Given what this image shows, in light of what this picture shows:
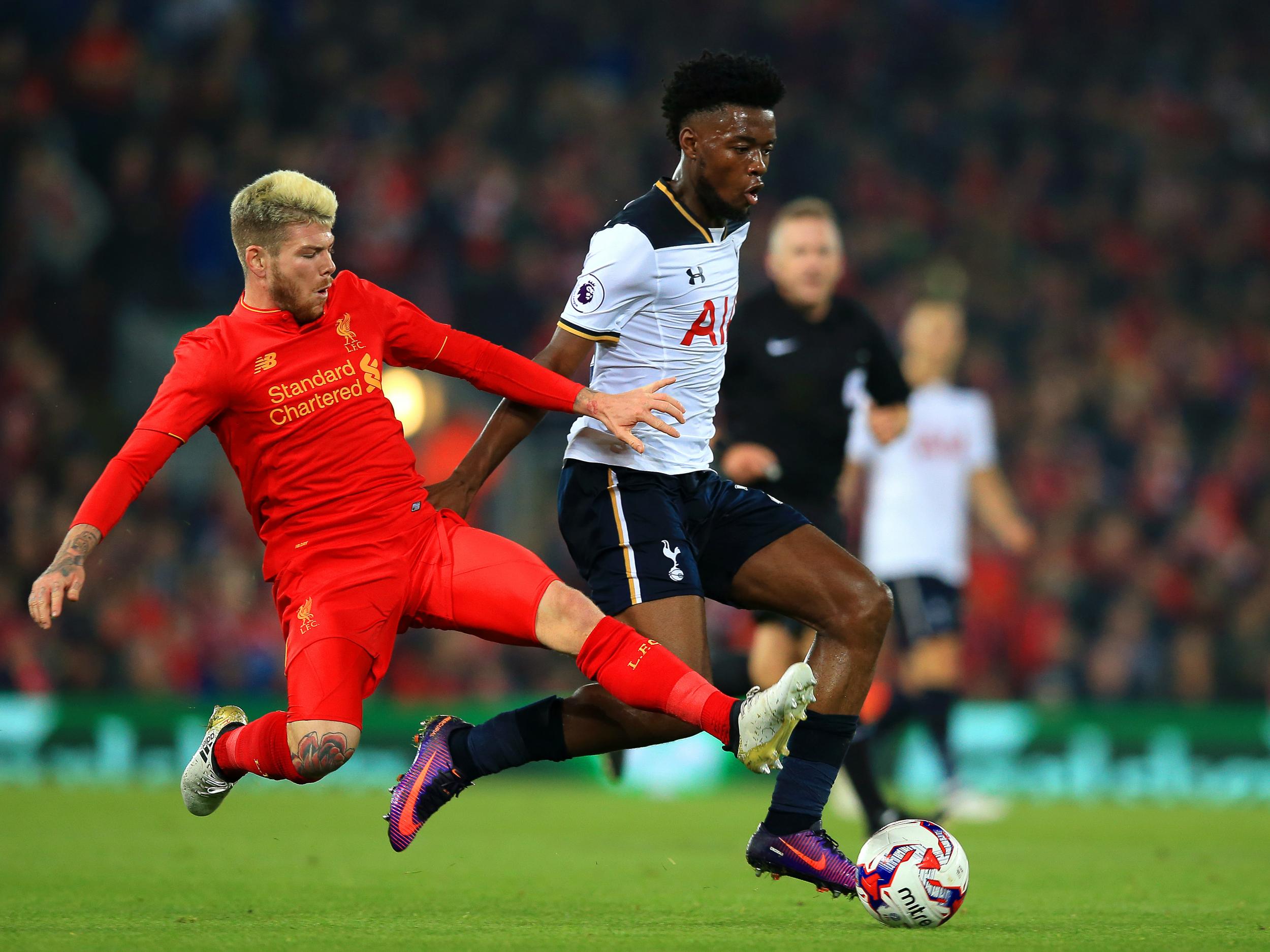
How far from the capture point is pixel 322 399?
4859mm

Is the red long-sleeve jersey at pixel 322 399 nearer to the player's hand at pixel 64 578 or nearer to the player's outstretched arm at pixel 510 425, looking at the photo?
the player's outstretched arm at pixel 510 425

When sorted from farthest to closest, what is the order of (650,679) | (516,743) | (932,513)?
(932,513) → (516,743) → (650,679)

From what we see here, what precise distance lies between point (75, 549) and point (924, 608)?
17.1 ft

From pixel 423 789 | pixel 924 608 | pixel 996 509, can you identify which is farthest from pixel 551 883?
pixel 996 509

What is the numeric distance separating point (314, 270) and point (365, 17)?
1198cm

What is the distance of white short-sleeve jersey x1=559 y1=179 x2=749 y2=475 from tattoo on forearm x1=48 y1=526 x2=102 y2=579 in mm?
1533

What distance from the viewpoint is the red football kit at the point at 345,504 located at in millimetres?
4781

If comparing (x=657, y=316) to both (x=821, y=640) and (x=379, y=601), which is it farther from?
(x=379, y=601)

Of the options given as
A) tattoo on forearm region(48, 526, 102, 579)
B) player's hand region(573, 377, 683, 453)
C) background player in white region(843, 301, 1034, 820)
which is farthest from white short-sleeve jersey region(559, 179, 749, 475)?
background player in white region(843, 301, 1034, 820)

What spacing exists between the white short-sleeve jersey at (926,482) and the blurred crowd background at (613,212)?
173cm

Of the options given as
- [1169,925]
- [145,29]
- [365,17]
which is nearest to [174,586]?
[145,29]

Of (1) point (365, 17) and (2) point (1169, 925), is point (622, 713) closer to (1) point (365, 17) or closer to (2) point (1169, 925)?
(2) point (1169, 925)

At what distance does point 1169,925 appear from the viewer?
14.9 ft

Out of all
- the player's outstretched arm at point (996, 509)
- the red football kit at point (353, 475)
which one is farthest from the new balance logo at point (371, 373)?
the player's outstretched arm at point (996, 509)
